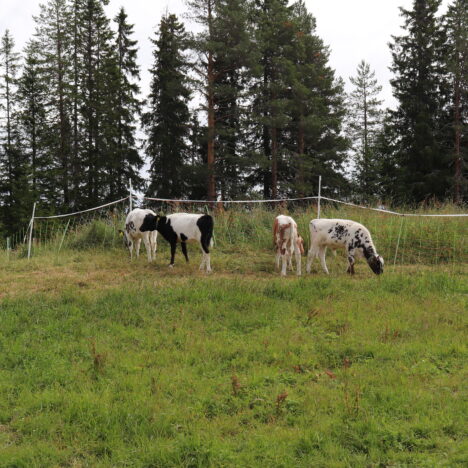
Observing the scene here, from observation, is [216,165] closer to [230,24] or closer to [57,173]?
[230,24]

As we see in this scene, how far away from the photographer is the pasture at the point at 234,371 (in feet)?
11.8

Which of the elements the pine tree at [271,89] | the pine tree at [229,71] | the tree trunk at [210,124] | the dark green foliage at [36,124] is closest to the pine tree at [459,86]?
the pine tree at [271,89]

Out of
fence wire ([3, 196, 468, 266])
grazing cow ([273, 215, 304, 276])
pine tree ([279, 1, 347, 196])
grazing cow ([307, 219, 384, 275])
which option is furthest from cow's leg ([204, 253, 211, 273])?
pine tree ([279, 1, 347, 196])


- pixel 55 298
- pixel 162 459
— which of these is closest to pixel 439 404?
pixel 162 459

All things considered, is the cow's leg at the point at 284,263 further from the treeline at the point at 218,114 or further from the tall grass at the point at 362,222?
the treeline at the point at 218,114

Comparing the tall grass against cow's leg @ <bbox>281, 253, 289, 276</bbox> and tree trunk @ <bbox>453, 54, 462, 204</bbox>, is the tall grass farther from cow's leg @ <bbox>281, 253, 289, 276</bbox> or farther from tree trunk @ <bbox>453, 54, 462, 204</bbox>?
tree trunk @ <bbox>453, 54, 462, 204</bbox>

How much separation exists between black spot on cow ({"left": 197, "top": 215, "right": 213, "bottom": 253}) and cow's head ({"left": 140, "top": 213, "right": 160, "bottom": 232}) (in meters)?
1.28

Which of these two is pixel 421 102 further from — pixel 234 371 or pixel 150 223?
pixel 234 371

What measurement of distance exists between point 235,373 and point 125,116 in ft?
105

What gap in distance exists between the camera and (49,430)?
12.8ft

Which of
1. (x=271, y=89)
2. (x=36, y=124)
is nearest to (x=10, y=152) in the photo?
(x=36, y=124)

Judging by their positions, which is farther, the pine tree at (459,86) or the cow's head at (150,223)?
the pine tree at (459,86)

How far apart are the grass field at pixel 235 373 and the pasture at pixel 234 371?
2 cm

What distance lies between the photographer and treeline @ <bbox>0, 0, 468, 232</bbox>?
27.6 metres
